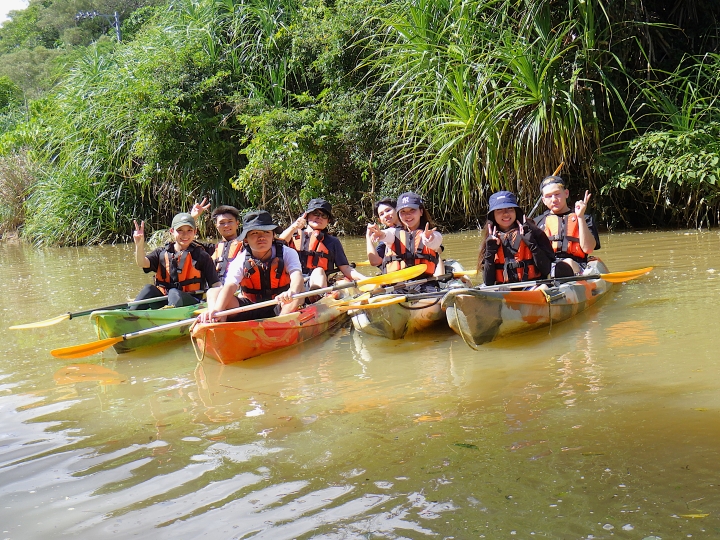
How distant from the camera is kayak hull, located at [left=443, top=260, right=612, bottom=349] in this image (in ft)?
15.6

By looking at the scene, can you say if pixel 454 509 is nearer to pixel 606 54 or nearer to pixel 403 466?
pixel 403 466

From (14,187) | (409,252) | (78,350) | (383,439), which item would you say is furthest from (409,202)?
(14,187)

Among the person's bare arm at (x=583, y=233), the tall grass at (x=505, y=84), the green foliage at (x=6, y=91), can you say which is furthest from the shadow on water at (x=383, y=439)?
the green foliage at (x=6, y=91)

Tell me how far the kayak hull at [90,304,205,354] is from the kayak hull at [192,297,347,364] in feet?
2.66

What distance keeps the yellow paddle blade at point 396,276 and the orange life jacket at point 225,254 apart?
1.28m

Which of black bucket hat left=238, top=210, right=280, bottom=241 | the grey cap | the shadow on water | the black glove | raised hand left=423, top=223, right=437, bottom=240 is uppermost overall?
the grey cap

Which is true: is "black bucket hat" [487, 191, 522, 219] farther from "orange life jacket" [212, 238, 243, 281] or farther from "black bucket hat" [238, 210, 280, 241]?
"orange life jacket" [212, 238, 243, 281]

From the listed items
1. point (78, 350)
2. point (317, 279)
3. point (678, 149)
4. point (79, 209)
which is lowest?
point (78, 350)

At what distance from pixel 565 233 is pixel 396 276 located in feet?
5.37

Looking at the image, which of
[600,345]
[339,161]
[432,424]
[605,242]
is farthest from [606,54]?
[432,424]

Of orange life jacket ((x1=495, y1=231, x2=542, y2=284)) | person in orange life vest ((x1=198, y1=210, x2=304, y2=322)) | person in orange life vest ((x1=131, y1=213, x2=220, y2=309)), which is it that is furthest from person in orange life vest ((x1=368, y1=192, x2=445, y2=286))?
person in orange life vest ((x1=131, y1=213, x2=220, y2=309))

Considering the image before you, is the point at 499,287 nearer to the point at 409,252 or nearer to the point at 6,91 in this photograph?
the point at 409,252

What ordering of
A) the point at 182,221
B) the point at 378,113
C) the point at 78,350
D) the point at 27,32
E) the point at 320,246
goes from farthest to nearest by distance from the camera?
the point at 27,32, the point at 378,113, the point at 320,246, the point at 182,221, the point at 78,350

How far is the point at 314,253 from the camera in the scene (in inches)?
255
